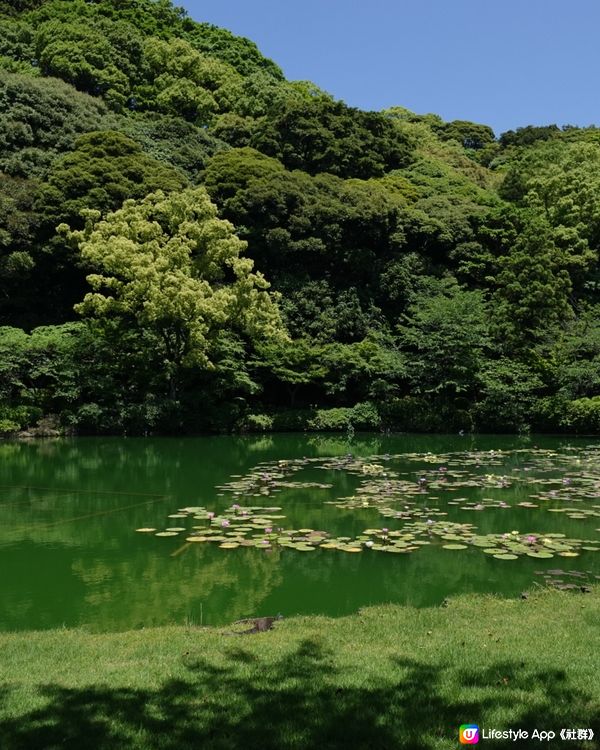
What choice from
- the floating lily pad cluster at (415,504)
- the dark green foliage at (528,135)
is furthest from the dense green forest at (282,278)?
the dark green foliage at (528,135)

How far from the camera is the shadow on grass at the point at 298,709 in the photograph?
330 centimetres

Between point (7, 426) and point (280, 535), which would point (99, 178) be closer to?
point (7, 426)

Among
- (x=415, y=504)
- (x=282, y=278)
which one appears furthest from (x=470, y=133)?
(x=415, y=504)

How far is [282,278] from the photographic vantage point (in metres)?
31.8

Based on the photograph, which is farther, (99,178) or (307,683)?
(99,178)

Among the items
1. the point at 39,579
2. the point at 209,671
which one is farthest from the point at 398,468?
the point at 209,671

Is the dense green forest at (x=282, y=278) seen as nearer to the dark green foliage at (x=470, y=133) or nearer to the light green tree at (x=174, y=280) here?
the light green tree at (x=174, y=280)

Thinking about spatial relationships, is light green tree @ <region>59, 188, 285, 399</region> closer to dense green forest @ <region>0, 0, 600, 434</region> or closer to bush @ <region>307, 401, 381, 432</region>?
dense green forest @ <region>0, 0, 600, 434</region>

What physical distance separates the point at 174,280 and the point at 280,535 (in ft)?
53.0

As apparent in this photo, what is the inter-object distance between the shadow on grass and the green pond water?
7.40 ft

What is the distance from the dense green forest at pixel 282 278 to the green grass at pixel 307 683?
752 inches

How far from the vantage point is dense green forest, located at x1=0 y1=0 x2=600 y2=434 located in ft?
82.8

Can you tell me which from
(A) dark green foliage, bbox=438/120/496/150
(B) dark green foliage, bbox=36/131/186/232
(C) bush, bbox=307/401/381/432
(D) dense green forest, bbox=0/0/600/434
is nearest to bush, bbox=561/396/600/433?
(D) dense green forest, bbox=0/0/600/434

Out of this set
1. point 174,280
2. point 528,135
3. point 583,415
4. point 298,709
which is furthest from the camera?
point 528,135
